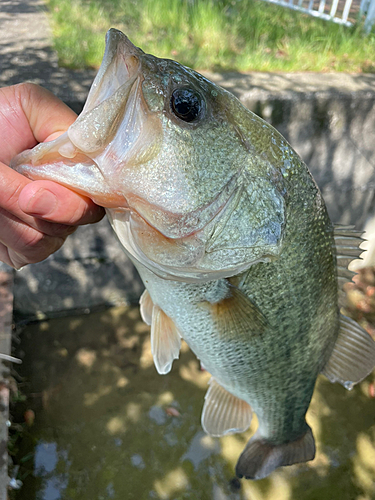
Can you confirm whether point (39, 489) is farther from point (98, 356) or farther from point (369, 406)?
point (369, 406)

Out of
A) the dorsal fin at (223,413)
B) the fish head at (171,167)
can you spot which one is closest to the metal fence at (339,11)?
the fish head at (171,167)

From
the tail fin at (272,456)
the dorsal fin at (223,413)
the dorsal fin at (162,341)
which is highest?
the dorsal fin at (162,341)

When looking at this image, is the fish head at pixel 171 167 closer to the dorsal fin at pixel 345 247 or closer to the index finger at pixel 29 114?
the index finger at pixel 29 114

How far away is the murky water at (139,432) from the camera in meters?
2.85

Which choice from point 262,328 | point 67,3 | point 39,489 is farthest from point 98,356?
point 67,3

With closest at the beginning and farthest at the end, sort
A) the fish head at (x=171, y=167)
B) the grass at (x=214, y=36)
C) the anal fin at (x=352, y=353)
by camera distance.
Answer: the fish head at (x=171, y=167), the anal fin at (x=352, y=353), the grass at (x=214, y=36)

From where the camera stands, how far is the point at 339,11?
207 inches

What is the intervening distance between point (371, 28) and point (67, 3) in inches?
149

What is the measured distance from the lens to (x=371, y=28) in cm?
444

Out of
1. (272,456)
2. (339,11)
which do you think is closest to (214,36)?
(339,11)

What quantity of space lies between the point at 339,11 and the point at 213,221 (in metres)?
5.63

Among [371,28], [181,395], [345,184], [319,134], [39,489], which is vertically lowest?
[39,489]

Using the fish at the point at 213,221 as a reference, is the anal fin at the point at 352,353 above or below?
below

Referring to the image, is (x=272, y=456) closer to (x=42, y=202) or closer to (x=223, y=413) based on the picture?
(x=223, y=413)
